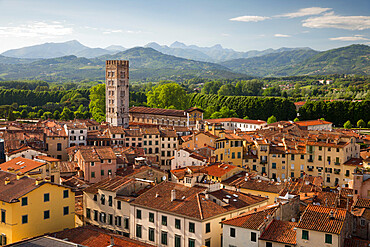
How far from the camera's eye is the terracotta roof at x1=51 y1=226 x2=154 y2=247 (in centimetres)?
2850

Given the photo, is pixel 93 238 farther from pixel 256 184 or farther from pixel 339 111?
pixel 339 111

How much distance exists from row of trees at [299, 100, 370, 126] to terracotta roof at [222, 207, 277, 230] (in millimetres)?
96154

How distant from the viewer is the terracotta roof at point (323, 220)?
2664cm

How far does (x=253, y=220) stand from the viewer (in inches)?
1162

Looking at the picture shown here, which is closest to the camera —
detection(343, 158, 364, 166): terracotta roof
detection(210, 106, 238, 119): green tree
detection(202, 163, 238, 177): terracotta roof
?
detection(202, 163, 238, 177): terracotta roof

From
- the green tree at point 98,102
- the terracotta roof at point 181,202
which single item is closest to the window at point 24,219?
the terracotta roof at point 181,202

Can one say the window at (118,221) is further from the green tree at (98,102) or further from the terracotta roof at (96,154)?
the green tree at (98,102)

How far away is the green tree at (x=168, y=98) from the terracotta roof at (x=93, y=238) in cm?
10856

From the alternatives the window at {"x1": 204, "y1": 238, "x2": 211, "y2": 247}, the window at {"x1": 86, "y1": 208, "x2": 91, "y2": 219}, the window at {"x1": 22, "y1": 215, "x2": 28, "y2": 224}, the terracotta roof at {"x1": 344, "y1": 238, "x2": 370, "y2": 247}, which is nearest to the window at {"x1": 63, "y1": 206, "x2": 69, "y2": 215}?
the window at {"x1": 22, "y1": 215, "x2": 28, "y2": 224}

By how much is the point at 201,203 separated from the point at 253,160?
31.0 meters

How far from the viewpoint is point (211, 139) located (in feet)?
204

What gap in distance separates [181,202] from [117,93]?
74113 mm

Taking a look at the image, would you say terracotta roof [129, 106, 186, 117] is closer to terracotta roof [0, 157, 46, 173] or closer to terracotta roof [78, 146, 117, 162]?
terracotta roof [78, 146, 117, 162]

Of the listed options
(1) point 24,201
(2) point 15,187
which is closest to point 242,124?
(2) point 15,187
